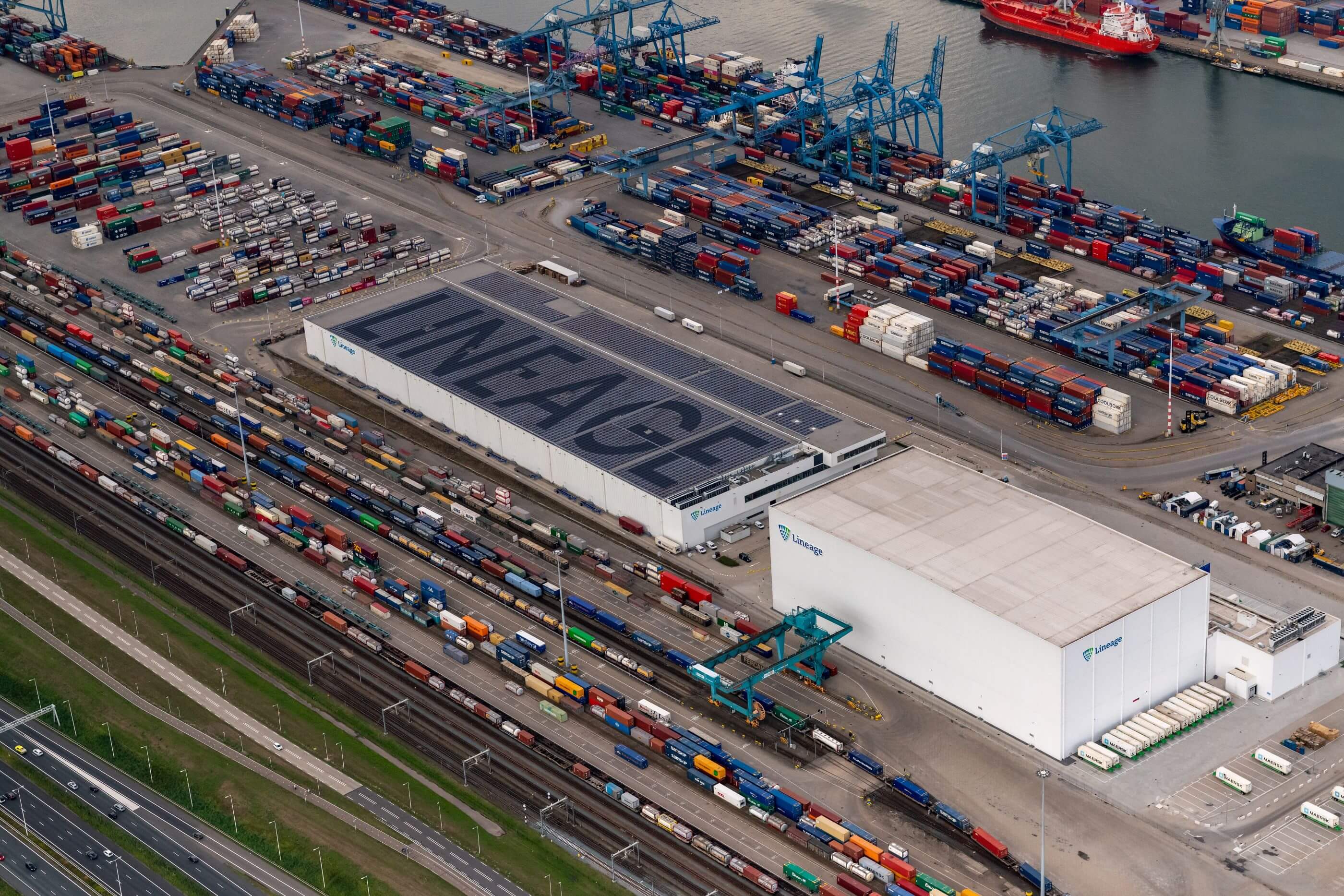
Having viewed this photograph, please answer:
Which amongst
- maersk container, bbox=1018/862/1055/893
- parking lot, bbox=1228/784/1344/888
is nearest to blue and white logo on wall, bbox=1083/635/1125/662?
parking lot, bbox=1228/784/1344/888

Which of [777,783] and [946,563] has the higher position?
[946,563]

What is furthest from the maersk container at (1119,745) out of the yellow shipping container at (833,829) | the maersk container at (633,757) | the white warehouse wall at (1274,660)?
the maersk container at (633,757)

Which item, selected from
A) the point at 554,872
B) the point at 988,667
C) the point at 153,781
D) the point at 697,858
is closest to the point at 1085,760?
the point at 988,667

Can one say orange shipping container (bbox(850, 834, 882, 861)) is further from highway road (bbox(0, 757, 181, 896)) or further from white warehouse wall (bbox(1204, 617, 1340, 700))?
highway road (bbox(0, 757, 181, 896))

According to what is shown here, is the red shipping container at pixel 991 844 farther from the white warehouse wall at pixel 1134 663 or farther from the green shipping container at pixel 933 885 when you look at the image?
the white warehouse wall at pixel 1134 663

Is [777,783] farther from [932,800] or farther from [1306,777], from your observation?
[1306,777]
